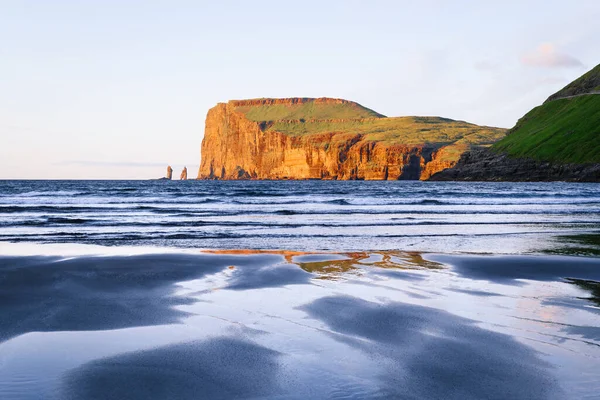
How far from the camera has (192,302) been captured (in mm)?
7926

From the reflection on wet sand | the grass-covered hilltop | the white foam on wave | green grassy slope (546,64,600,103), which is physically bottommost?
the white foam on wave

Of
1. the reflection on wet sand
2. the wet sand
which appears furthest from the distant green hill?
the wet sand

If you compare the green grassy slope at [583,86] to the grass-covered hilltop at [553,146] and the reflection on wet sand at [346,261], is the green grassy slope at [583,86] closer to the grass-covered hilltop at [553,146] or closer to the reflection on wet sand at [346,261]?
the grass-covered hilltop at [553,146]

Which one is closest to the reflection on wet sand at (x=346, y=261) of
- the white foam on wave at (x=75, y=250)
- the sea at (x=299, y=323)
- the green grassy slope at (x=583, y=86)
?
the sea at (x=299, y=323)

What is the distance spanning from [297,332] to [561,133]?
14567cm

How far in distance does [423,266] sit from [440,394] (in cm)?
741

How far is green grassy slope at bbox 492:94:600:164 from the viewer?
123m

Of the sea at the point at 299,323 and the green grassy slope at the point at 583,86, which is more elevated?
the green grassy slope at the point at 583,86

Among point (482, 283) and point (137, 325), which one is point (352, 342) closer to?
point (137, 325)

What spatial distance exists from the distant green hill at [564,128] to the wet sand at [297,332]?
12362cm

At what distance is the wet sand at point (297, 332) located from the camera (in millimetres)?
4469

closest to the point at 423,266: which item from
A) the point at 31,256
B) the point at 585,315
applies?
the point at 585,315

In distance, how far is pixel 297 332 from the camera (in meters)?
6.12

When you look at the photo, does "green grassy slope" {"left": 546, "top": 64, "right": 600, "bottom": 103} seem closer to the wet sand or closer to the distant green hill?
the distant green hill
